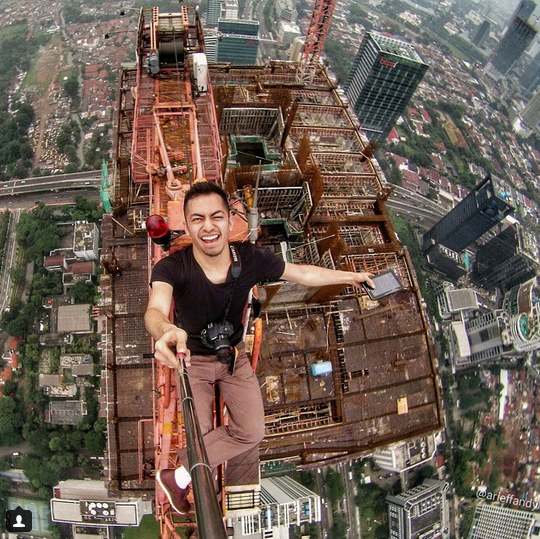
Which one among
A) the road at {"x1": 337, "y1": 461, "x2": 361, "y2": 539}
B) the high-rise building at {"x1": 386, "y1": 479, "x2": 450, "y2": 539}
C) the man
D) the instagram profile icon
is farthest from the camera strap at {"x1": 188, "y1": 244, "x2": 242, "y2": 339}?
the instagram profile icon

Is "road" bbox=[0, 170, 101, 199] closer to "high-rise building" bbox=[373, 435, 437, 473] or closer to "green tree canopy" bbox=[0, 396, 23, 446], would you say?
"green tree canopy" bbox=[0, 396, 23, 446]

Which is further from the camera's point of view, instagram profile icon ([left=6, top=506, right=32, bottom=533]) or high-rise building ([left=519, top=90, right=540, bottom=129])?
high-rise building ([left=519, top=90, right=540, bottom=129])

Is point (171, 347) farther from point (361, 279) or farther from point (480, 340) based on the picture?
point (480, 340)

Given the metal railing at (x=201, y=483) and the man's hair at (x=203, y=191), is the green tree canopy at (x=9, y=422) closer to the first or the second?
the man's hair at (x=203, y=191)

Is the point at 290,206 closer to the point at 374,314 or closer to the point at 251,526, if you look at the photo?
the point at 374,314

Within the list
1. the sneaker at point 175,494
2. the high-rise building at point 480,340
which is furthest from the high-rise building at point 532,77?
the sneaker at point 175,494

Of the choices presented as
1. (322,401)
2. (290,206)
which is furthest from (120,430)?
(290,206)
